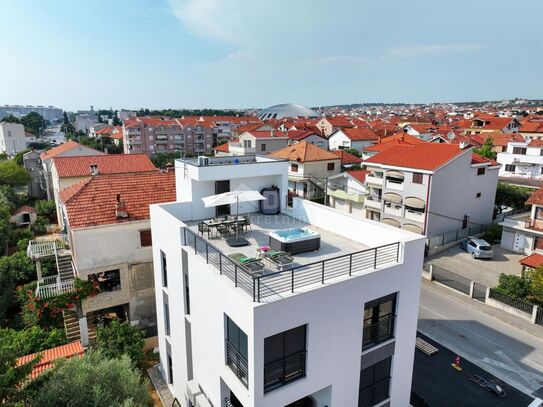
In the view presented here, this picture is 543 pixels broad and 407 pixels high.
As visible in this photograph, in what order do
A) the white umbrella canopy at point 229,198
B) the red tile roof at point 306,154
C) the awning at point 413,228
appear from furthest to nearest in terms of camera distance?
the red tile roof at point 306,154 < the awning at point 413,228 < the white umbrella canopy at point 229,198

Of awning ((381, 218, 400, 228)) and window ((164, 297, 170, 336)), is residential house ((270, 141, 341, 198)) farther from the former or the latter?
window ((164, 297, 170, 336))

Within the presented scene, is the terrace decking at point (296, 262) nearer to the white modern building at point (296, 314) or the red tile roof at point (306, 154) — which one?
the white modern building at point (296, 314)

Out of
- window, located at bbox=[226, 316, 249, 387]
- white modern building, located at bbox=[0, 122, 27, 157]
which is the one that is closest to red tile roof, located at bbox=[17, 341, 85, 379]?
window, located at bbox=[226, 316, 249, 387]

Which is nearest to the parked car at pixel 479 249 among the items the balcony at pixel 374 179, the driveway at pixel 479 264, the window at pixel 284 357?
the driveway at pixel 479 264

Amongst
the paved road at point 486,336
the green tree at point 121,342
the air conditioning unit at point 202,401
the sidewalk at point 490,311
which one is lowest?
the paved road at point 486,336


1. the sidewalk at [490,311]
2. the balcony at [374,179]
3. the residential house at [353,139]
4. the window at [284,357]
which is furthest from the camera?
the residential house at [353,139]

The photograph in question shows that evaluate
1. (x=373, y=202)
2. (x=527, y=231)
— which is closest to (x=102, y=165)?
(x=373, y=202)

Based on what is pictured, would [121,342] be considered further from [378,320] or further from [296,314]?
[378,320]
